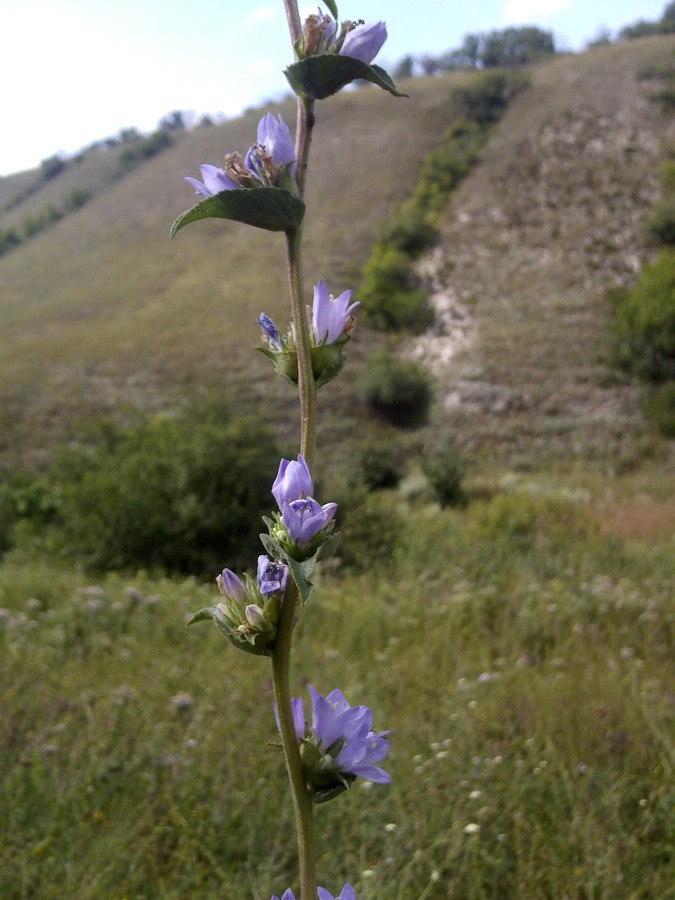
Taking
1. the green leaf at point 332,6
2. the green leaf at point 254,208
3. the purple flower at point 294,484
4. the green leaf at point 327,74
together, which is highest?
the green leaf at point 332,6

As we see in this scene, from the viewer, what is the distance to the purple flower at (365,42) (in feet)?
3.75

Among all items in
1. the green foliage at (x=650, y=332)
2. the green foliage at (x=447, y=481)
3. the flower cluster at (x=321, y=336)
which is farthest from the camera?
the green foliage at (x=650, y=332)

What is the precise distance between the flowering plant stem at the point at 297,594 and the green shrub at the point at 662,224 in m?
24.6

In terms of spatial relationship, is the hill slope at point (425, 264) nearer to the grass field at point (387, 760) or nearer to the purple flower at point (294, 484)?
the grass field at point (387, 760)

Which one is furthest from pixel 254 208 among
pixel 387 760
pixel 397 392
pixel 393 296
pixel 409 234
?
pixel 409 234

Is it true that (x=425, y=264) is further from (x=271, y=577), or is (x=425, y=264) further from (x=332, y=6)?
(x=271, y=577)

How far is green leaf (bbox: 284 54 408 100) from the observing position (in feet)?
3.55

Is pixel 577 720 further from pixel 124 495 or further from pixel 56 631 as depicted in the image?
pixel 124 495

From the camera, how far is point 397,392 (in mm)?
19625

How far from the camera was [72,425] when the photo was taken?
1738cm

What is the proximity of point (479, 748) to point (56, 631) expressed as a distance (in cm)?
259

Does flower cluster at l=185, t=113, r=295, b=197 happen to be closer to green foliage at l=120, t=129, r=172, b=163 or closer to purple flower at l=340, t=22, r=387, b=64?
purple flower at l=340, t=22, r=387, b=64

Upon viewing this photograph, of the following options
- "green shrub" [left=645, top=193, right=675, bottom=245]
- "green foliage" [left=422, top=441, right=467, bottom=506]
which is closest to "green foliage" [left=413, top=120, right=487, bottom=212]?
"green shrub" [left=645, top=193, right=675, bottom=245]

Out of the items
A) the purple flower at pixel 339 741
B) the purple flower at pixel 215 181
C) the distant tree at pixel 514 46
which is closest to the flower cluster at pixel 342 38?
the purple flower at pixel 215 181
